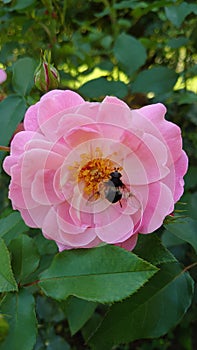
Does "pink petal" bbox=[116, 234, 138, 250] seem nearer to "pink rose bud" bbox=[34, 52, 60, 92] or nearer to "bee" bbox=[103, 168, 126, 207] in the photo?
"bee" bbox=[103, 168, 126, 207]

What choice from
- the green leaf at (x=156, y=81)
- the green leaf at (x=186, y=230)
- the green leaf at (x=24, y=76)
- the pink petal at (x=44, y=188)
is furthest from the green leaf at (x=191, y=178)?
the pink petal at (x=44, y=188)

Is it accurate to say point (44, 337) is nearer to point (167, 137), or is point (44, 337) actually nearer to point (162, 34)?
point (167, 137)

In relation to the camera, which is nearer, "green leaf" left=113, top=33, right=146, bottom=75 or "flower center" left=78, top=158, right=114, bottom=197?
"flower center" left=78, top=158, right=114, bottom=197

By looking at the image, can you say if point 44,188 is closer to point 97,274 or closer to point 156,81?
point 97,274

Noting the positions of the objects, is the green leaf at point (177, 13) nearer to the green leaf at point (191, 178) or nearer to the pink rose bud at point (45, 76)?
the green leaf at point (191, 178)

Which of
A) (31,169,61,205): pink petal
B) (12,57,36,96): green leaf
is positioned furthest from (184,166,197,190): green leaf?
(31,169,61,205): pink petal
